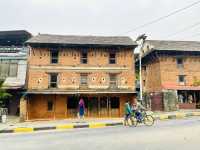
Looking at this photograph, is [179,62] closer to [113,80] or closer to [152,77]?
[152,77]

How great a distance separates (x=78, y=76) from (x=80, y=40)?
4407 mm

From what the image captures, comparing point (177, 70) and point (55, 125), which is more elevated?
point (177, 70)

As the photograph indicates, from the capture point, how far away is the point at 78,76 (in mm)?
29000

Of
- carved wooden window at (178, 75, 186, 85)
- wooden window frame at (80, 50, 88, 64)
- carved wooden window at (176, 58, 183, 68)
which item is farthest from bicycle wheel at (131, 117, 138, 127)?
carved wooden window at (176, 58, 183, 68)

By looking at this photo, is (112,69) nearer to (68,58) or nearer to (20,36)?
(68,58)

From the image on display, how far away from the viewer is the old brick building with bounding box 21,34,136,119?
28.1 metres

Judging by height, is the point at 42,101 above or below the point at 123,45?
below

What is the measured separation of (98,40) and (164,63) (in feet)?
32.9

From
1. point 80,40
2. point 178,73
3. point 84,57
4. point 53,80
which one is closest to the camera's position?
point 53,80

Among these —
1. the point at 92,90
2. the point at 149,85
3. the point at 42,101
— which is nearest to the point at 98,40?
the point at 92,90

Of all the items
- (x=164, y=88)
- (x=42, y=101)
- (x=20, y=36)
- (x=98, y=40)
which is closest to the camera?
(x=42, y=101)

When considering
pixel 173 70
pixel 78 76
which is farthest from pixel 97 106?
pixel 173 70

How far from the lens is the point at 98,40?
30.9 metres

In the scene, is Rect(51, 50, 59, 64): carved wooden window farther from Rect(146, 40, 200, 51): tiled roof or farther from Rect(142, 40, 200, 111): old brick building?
Rect(146, 40, 200, 51): tiled roof
